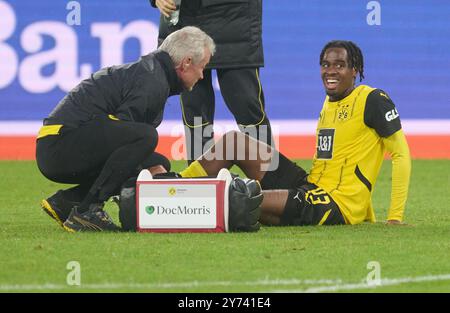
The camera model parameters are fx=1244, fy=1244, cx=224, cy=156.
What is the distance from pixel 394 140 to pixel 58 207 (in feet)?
5.23

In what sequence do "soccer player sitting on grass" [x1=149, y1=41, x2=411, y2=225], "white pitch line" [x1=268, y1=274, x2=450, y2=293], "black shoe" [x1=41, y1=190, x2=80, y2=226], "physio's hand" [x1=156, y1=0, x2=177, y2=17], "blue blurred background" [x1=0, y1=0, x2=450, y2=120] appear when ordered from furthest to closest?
"blue blurred background" [x1=0, y1=0, x2=450, y2=120] < "physio's hand" [x1=156, y1=0, x2=177, y2=17] < "soccer player sitting on grass" [x1=149, y1=41, x2=411, y2=225] < "black shoe" [x1=41, y1=190, x2=80, y2=226] < "white pitch line" [x1=268, y1=274, x2=450, y2=293]

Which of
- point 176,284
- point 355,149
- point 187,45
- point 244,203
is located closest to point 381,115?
point 355,149

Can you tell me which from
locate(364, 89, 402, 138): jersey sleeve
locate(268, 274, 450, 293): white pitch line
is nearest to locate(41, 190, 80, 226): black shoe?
locate(364, 89, 402, 138): jersey sleeve

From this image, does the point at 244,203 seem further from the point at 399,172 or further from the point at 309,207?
the point at 399,172

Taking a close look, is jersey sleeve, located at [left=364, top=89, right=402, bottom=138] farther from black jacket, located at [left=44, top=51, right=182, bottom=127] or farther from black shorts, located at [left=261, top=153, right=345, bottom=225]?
black jacket, located at [left=44, top=51, right=182, bottom=127]

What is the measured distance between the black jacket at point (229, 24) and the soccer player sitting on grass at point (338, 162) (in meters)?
0.59

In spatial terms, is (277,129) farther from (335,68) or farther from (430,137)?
(335,68)

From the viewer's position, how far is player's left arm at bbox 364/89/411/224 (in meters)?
5.80

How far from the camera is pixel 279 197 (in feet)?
19.1

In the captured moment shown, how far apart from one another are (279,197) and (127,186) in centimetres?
75

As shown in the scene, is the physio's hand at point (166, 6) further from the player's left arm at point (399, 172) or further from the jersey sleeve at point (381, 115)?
the player's left arm at point (399, 172)

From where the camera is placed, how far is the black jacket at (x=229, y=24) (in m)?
6.51

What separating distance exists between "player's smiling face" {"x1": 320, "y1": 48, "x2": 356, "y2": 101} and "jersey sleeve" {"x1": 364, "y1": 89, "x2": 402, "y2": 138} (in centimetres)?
16
